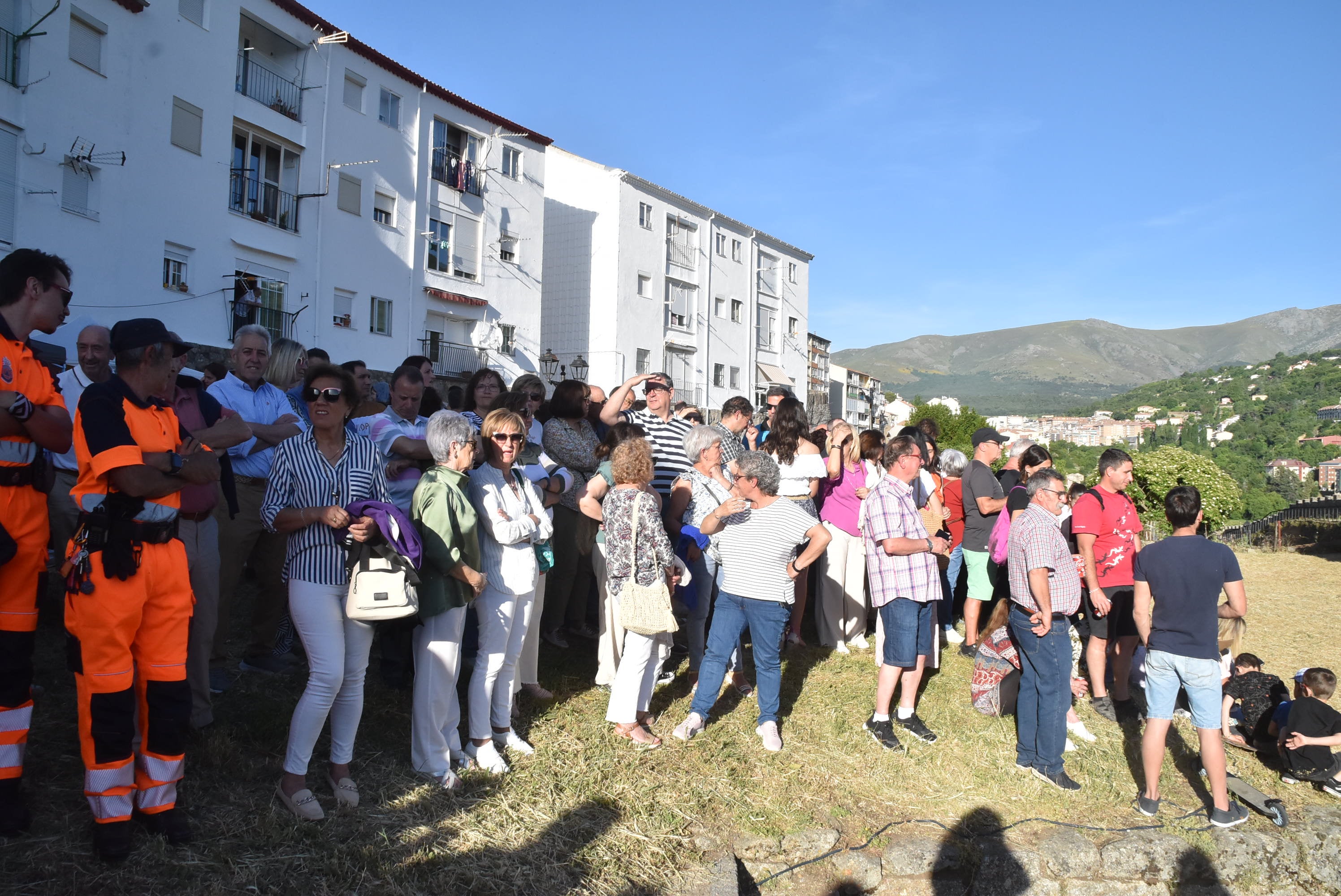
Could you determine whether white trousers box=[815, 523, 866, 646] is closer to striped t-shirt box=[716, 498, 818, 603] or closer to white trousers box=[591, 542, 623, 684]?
striped t-shirt box=[716, 498, 818, 603]

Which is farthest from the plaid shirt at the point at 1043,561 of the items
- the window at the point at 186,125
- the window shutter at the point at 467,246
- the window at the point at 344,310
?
the window shutter at the point at 467,246

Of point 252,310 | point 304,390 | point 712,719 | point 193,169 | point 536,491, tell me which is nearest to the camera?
point 304,390

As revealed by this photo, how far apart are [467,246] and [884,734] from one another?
81.3 feet

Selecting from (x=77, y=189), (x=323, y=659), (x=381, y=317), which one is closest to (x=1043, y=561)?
(x=323, y=659)

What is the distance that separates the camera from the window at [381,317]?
79.1ft

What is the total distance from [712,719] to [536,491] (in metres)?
2.20

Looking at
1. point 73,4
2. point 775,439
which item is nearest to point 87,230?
point 73,4

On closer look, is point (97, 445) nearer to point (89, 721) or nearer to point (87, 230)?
point (89, 721)

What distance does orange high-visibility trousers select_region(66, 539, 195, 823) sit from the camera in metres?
3.20

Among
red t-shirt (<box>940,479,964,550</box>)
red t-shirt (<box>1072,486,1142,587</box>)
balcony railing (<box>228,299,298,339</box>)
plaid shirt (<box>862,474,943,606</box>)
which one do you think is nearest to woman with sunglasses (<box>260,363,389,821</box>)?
plaid shirt (<box>862,474,943,606</box>)

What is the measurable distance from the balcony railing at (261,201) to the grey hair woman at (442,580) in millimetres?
19330

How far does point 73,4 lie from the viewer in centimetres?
1647

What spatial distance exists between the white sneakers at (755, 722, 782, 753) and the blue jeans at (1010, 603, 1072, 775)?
176cm

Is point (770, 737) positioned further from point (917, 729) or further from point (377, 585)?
point (377, 585)
